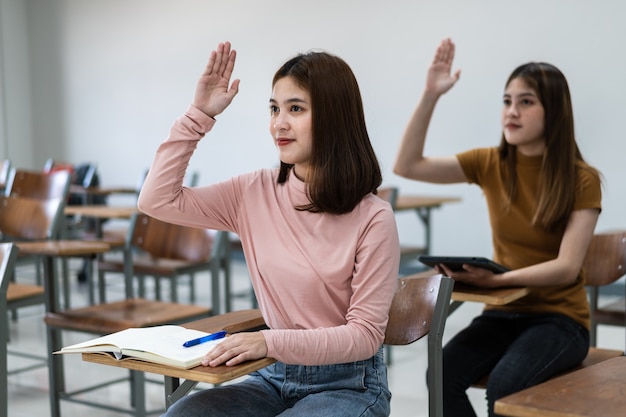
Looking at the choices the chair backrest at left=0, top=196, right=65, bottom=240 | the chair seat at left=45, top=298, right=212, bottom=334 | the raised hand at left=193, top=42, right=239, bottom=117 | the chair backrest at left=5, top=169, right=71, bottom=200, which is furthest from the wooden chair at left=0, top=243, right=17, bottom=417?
the chair backrest at left=5, top=169, right=71, bottom=200

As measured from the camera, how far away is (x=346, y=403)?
149cm

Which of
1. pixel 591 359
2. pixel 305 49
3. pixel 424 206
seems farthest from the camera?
pixel 305 49

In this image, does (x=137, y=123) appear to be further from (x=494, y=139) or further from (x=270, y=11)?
(x=494, y=139)

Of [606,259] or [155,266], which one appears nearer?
[606,259]

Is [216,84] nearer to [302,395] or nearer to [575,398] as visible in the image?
[302,395]

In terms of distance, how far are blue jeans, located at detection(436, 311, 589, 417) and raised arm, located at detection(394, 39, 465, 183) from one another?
50 cm

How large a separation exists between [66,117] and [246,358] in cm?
738

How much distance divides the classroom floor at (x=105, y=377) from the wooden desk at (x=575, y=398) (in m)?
1.76

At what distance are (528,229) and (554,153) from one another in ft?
0.73

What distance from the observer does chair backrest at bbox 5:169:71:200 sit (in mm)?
4715

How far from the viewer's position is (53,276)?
292cm

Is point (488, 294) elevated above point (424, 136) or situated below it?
below

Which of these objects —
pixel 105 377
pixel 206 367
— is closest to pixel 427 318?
pixel 206 367

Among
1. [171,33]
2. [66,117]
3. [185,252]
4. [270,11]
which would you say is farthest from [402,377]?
[66,117]
